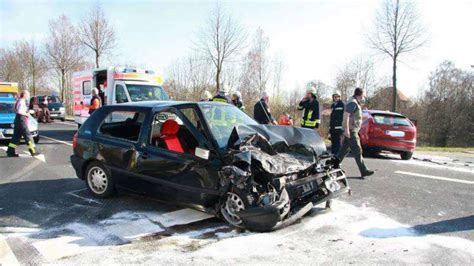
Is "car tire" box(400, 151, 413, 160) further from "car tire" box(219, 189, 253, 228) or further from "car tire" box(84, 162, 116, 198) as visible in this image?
"car tire" box(84, 162, 116, 198)

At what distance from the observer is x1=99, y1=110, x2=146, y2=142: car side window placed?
5.54m

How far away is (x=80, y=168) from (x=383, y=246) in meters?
4.45

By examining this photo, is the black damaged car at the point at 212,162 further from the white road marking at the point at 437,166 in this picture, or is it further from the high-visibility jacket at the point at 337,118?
the white road marking at the point at 437,166

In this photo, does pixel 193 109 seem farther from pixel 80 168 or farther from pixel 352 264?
pixel 352 264

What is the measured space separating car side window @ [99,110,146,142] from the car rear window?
7.59 m

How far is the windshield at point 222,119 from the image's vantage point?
4777 millimetres

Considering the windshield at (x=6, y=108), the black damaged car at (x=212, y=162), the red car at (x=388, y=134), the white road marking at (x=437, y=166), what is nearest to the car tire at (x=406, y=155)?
the red car at (x=388, y=134)

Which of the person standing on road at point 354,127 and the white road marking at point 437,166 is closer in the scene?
the person standing on road at point 354,127

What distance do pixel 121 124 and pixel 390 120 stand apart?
8.02 meters

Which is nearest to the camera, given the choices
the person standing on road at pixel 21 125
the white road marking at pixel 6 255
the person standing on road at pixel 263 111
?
the white road marking at pixel 6 255

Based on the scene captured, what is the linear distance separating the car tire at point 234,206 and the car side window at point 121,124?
1840mm

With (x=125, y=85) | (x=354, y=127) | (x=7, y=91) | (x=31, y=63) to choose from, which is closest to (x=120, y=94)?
(x=125, y=85)

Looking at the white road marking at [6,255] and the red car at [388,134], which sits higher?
the red car at [388,134]

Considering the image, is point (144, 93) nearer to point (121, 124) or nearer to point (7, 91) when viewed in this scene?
point (121, 124)
